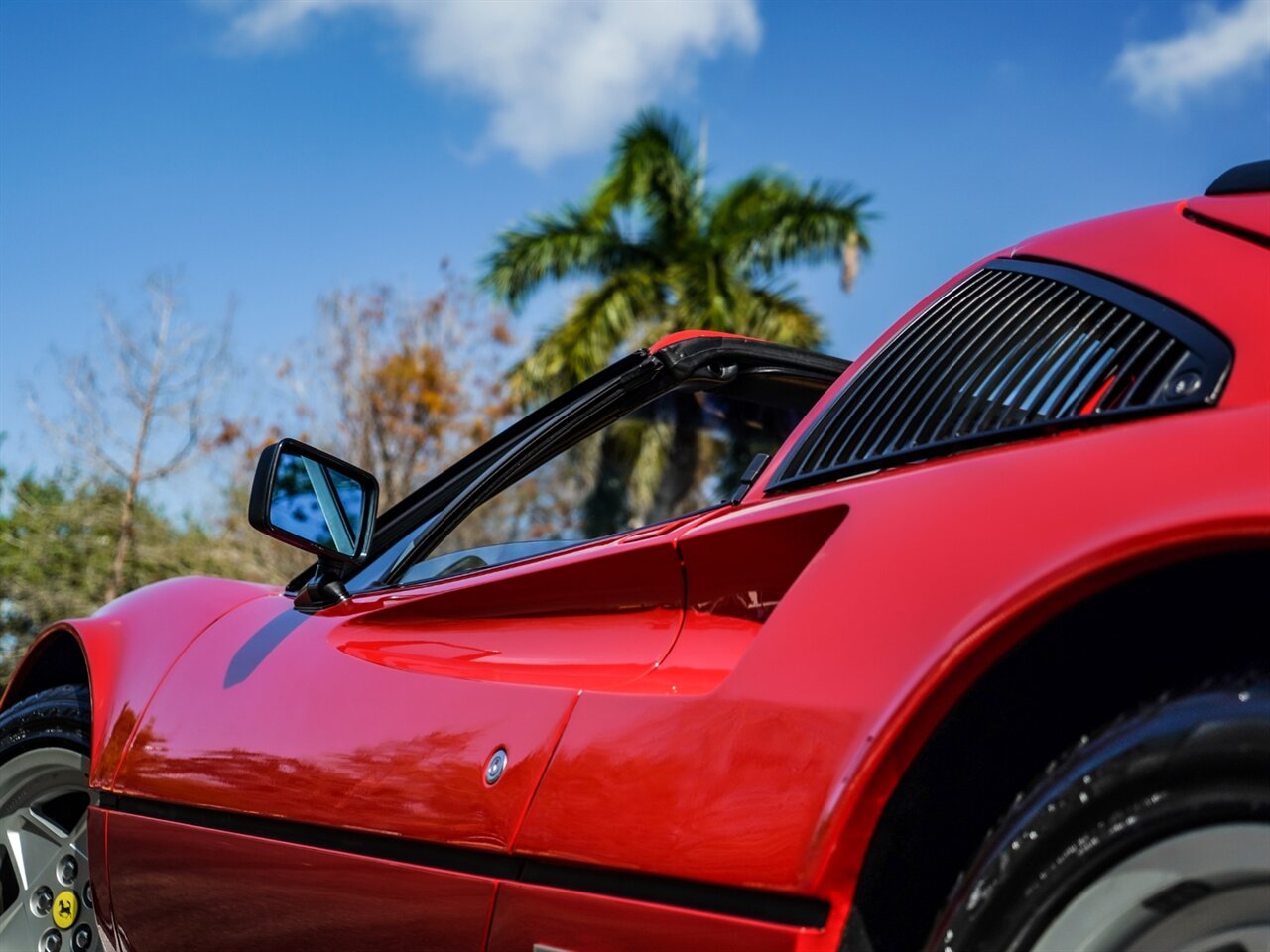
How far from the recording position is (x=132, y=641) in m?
2.63

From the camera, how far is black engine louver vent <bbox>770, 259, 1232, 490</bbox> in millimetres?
1271

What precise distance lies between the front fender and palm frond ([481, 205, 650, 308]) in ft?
55.4

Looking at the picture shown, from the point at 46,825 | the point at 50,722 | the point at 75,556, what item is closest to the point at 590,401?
the point at 50,722

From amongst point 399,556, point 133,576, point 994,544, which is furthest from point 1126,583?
point 133,576

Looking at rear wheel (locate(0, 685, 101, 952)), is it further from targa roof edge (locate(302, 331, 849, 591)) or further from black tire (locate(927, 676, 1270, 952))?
black tire (locate(927, 676, 1270, 952))

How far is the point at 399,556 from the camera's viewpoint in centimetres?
236

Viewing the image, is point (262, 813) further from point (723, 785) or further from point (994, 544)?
point (994, 544)

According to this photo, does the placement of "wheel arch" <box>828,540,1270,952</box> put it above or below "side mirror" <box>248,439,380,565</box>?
below

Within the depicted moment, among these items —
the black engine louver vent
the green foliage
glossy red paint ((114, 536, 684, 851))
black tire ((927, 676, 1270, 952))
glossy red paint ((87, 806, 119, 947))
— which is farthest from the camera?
the green foliage

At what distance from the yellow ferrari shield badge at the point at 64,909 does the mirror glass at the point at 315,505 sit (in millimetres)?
1014

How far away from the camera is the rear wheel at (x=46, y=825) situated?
2613mm

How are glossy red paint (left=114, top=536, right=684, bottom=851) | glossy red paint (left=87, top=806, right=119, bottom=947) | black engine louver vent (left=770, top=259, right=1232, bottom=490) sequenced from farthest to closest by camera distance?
1. glossy red paint (left=87, top=806, right=119, bottom=947)
2. glossy red paint (left=114, top=536, right=684, bottom=851)
3. black engine louver vent (left=770, top=259, right=1232, bottom=490)

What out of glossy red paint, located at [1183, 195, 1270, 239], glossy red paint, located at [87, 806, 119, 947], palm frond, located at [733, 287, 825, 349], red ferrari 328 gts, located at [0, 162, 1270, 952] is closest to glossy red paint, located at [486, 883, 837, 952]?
red ferrari 328 gts, located at [0, 162, 1270, 952]

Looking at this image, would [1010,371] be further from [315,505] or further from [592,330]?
[592,330]
